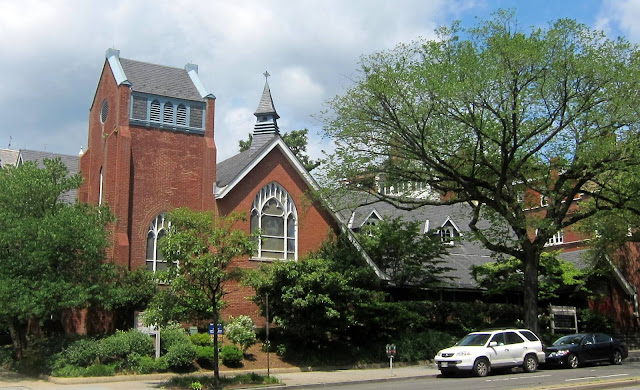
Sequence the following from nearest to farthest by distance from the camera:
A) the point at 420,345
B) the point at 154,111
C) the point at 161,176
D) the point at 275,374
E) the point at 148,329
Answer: the point at 275,374 < the point at 148,329 < the point at 420,345 < the point at 161,176 < the point at 154,111

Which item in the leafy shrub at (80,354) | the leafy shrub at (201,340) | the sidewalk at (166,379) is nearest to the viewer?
the sidewalk at (166,379)

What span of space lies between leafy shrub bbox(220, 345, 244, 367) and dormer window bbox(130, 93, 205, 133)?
11255 mm

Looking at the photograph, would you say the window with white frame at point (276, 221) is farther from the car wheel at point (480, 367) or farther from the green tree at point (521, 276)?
the car wheel at point (480, 367)

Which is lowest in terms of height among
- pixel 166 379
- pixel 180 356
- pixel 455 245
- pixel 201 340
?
pixel 166 379

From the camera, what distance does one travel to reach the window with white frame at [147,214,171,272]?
29578 mm

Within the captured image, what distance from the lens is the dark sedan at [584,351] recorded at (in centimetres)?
2470

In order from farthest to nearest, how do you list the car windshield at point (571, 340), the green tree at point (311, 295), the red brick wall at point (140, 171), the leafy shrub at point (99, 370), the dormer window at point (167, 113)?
the dormer window at point (167, 113)
the red brick wall at point (140, 171)
the green tree at point (311, 295)
the car windshield at point (571, 340)
the leafy shrub at point (99, 370)

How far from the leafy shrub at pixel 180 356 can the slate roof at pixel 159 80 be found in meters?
12.7

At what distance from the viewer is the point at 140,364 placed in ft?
75.5

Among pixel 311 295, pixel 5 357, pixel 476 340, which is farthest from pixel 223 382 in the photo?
pixel 5 357

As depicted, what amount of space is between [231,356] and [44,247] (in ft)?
24.5

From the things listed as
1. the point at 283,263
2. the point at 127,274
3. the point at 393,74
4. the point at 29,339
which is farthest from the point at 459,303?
the point at 29,339

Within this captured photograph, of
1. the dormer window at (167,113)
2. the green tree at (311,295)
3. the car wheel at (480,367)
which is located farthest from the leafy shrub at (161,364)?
the dormer window at (167,113)

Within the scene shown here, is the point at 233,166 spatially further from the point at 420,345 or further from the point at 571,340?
the point at 571,340
